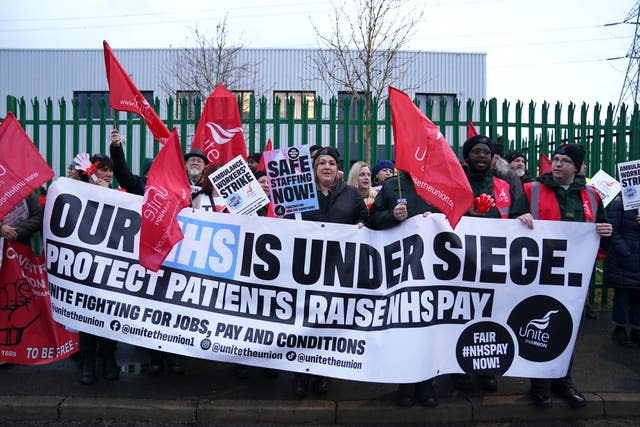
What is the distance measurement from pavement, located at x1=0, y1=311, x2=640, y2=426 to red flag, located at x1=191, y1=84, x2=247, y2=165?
8.28ft

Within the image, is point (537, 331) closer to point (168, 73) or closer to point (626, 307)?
point (626, 307)

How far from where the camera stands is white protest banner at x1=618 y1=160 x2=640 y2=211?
521cm

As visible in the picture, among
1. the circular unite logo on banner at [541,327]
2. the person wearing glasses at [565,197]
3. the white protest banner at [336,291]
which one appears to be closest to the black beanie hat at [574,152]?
the person wearing glasses at [565,197]

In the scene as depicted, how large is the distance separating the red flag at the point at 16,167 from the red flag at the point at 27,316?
58 cm

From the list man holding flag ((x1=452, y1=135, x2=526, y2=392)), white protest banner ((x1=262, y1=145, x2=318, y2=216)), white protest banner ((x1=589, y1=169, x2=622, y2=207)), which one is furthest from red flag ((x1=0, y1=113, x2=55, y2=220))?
white protest banner ((x1=589, y1=169, x2=622, y2=207))

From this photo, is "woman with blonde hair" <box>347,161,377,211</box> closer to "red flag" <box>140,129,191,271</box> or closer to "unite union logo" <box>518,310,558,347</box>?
"unite union logo" <box>518,310,558,347</box>

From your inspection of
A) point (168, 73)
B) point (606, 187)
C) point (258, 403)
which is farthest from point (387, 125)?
point (168, 73)

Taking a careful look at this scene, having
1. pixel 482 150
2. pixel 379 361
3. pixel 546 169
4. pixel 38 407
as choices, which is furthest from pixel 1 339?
pixel 546 169

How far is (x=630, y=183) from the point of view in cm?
526

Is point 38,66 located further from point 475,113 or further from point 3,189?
point 3,189

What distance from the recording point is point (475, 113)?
20.3 metres

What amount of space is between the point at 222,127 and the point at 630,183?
13.9 feet

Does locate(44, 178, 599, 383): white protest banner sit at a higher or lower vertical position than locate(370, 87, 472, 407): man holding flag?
lower

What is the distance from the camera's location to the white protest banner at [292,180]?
14.9 feet
